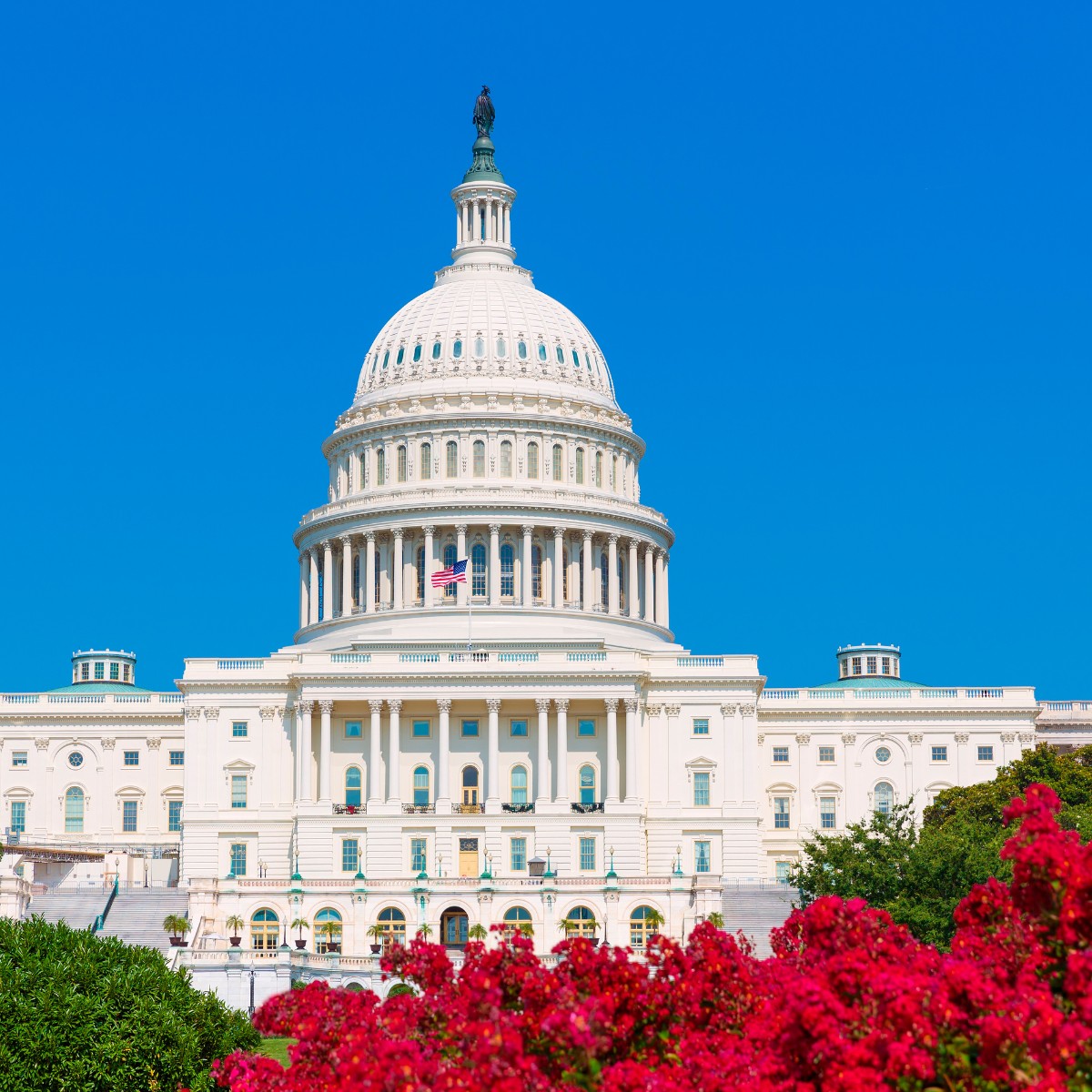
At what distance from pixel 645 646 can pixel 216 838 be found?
2943 cm

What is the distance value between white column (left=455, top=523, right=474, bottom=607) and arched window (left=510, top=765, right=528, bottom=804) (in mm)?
15093

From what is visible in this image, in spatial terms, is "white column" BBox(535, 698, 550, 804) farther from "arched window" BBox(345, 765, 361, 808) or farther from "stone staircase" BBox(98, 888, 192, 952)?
"stone staircase" BBox(98, 888, 192, 952)

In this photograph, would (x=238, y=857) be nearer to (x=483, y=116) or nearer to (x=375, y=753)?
(x=375, y=753)

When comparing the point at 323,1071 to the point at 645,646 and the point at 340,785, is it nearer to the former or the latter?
the point at 340,785

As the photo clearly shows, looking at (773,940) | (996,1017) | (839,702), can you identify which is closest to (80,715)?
(839,702)

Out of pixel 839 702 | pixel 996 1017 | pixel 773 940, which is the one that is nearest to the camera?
pixel 996 1017

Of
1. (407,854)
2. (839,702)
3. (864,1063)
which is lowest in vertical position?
(864,1063)

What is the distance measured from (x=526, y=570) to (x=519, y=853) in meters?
24.2

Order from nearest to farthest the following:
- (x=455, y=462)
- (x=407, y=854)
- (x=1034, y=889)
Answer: (x=1034, y=889) → (x=407, y=854) → (x=455, y=462)

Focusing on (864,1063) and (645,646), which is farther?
(645,646)

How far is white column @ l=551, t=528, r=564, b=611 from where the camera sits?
133 m

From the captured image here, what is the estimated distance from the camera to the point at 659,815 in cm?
11906

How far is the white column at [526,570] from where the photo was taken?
13262cm

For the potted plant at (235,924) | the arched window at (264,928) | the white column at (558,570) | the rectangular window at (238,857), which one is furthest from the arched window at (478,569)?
the potted plant at (235,924)
